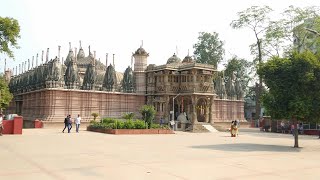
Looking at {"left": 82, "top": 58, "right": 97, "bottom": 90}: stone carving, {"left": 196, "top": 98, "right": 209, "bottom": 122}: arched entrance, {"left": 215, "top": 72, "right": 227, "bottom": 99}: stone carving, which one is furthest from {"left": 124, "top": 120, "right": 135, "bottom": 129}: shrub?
{"left": 215, "top": 72, "right": 227, "bottom": 99}: stone carving

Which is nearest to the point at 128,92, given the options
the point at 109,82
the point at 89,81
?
the point at 109,82

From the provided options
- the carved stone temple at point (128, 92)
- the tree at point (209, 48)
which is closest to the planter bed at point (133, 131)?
the carved stone temple at point (128, 92)

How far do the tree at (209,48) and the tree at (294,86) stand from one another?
143ft

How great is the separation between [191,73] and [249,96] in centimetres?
3934

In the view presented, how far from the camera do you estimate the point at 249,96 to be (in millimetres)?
76938

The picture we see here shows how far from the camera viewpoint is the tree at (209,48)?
63094 millimetres

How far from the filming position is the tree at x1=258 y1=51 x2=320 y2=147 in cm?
1827

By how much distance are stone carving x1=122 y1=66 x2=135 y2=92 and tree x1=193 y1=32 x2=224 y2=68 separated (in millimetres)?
21223

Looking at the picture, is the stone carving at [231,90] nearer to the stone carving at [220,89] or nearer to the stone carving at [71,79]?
the stone carving at [220,89]

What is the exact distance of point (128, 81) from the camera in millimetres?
44781

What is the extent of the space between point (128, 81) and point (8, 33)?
17650 millimetres

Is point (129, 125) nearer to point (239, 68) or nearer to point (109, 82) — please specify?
point (109, 82)

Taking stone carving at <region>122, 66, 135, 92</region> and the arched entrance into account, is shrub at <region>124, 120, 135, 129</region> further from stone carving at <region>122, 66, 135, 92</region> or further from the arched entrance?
the arched entrance

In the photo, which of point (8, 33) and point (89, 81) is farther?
point (89, 81)
